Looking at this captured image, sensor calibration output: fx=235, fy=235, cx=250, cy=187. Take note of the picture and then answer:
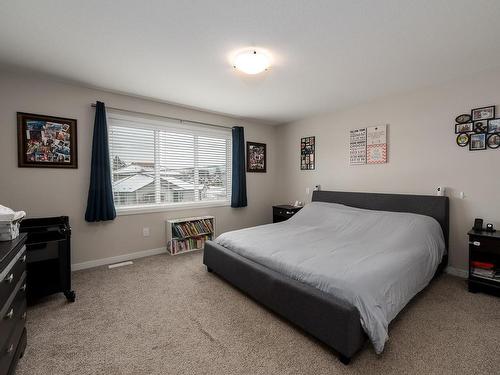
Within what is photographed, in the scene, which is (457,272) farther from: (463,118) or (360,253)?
(463,118)

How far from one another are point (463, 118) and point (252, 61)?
2.68 meters

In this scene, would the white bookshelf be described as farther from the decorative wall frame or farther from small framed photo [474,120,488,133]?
small framed photo [474,120,488,133]

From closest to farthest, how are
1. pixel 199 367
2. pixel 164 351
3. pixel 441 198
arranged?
pixel 199 367 < pixel 164 351 < pixel 441 198

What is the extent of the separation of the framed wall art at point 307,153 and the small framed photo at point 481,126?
2.29 meters

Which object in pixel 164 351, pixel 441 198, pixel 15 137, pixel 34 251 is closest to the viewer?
pixel 164 351

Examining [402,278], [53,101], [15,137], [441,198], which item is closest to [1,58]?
[53,101]

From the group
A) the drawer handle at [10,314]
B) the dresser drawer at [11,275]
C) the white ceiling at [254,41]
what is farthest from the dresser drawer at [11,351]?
the white ceiling at [254,41]

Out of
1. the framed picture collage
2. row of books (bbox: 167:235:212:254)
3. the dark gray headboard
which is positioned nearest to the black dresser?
row of books (bbox: 167:235:212:254)

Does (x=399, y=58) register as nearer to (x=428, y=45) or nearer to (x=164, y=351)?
(x=428, y=45)

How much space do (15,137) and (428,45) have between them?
451 centimetres

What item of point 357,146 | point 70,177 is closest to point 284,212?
point 357,146

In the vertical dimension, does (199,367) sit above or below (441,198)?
below

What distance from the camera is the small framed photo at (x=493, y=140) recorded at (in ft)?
8.74

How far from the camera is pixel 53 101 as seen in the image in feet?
9.75
